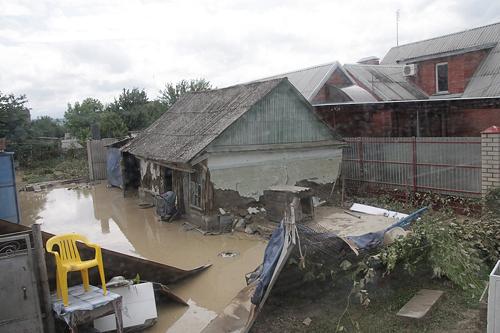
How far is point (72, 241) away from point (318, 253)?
3387mm

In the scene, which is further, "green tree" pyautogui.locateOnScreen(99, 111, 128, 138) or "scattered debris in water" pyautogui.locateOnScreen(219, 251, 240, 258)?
"green tree" pyautogui.locateOnScreen(99, 111, 128, 138)

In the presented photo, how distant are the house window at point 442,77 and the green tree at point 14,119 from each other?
2530cm

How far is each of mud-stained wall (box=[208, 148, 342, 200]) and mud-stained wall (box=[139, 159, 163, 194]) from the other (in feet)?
11.8

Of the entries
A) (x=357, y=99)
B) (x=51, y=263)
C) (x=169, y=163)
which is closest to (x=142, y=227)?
(x=169, y=163)

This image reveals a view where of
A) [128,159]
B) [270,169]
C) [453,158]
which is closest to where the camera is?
[453,158]

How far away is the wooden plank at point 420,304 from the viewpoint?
200 inches

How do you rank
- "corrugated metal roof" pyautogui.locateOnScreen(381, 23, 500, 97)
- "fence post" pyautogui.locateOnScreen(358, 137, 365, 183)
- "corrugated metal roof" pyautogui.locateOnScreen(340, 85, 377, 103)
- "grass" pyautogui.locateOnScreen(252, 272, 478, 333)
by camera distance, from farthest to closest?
"corrugated metal roof" pyautogui.locateOnScreen(381, 23, 500, 97) → "corrugated metal roof" pyautogui.locateOnScreen(340, 85, 377, 103) → "fence post" pyautogui.locateOnScreen(358, 137, 365, 183) → "grass" pyautogui.locateOnScreen(252, 272, 478, 333)

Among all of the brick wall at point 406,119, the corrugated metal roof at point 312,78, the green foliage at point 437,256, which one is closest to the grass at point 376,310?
the green foliage at point 437,256

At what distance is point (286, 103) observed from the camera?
12367mm

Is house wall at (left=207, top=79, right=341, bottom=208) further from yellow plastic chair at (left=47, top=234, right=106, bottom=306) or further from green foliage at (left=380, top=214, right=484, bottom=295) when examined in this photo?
green foliage at (left=380, top=214, right=484, bottom=295)

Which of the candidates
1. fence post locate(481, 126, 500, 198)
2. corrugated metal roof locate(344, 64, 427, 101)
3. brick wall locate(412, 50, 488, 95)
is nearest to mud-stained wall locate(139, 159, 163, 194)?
fence post locate(481, 126, 500, 198)

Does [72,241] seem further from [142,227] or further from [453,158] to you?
[453,158]

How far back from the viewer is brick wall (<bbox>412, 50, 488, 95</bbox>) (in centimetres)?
2006

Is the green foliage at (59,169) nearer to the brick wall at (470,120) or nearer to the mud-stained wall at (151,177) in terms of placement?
the mud-stained wall at (151,177)
